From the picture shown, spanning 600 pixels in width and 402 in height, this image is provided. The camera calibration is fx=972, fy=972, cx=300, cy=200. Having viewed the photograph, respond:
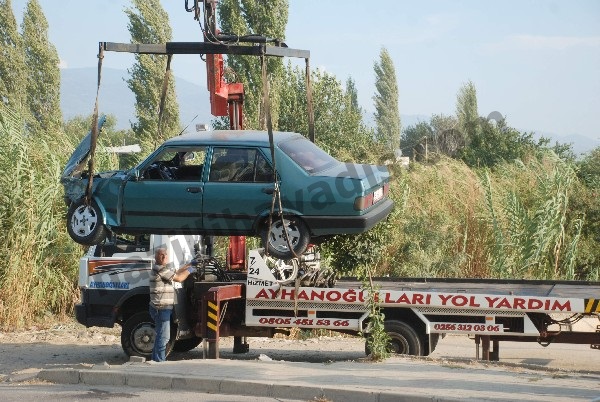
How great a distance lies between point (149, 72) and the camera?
53.4 m

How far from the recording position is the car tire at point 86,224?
1268cm

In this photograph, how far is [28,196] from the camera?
787 inches

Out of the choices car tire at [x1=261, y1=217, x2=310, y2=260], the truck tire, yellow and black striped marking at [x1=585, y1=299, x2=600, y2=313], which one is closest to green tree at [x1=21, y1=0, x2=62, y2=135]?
the truck tire

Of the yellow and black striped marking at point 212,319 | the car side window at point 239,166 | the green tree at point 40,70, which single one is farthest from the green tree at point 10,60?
the car side window at point 239,166

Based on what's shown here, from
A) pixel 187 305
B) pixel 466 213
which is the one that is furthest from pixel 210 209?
pixel 466 213

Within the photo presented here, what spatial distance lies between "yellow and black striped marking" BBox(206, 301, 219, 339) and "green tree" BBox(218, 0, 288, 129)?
82.9 feet

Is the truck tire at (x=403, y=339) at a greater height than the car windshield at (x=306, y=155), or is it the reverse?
the car windshield at (x=306, y=155)

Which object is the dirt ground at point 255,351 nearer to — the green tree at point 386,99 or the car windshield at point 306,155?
the car windshield at point 306,155

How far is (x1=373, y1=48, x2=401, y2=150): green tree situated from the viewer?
93.2m

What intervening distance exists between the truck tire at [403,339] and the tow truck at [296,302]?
14mm

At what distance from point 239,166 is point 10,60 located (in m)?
43.1

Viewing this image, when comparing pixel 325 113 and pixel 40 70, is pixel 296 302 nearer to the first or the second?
pixel 325 113

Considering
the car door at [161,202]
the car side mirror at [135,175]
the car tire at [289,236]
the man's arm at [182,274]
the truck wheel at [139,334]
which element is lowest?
the truck wheel at [139,334]

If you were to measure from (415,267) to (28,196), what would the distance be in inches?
324
